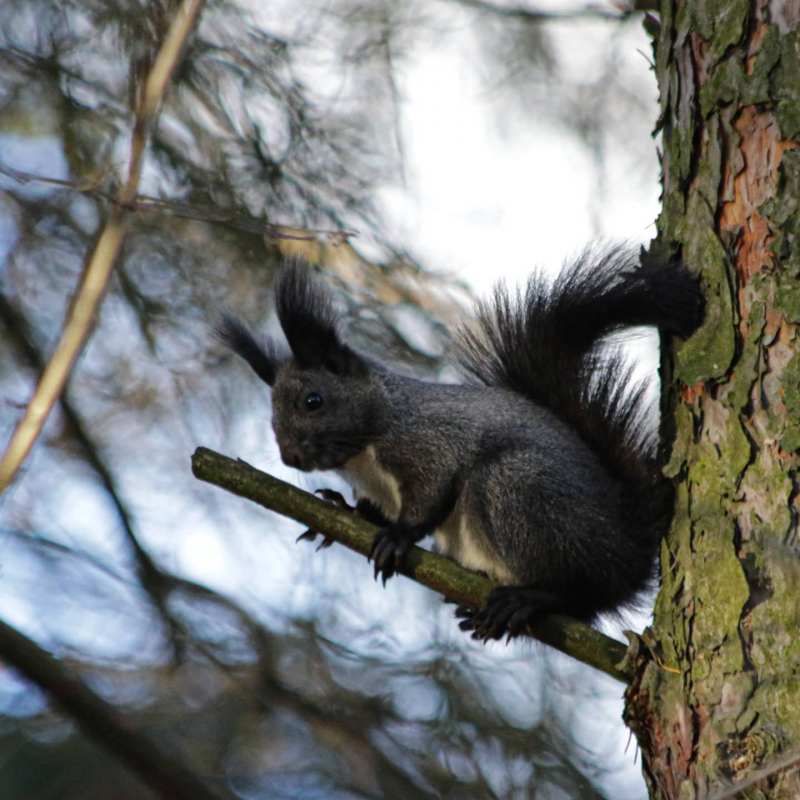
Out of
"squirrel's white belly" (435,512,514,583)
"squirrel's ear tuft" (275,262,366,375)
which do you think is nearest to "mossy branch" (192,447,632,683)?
"squirrel's white belly" (435,512,514,583)

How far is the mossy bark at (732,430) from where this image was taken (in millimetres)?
1640

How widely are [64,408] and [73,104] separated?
49.4 inches

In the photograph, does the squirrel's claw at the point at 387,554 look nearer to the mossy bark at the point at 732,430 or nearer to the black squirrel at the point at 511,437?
the black squirrel at the point at 511,437

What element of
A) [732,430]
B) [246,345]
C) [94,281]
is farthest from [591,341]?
[94,281]

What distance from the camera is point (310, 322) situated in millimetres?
2787

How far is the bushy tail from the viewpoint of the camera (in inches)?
76.8

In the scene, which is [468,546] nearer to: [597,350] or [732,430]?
[597,350]

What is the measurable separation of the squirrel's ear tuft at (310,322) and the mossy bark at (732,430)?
1.13 m

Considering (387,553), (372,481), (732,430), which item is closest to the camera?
(732,430)

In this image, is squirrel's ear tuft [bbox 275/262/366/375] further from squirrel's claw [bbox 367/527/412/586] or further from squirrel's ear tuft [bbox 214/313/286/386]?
squirrel's claw [bbox 367/527/412/586]

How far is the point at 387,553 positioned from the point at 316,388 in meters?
0.69

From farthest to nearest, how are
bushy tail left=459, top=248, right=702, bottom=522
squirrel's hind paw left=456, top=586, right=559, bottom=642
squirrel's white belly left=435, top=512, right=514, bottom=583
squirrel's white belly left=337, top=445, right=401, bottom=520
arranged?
squirrel's white belly left=337, top=445, right=401, bottom=520 < squirrel's white belly left=435, top=512, right=514, bottom=583 < squirrel's hind paw left=456, top=586, right=559, bottom=642 < bushy tail left=459, top=248, right=702, bottom=522

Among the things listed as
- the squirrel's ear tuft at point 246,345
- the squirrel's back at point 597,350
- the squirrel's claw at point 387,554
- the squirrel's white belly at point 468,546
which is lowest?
the squirrel's claw at point 387,554

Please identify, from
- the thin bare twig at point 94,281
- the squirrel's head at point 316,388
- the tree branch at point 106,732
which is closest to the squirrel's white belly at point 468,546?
the squirrel's head at point 316,388
